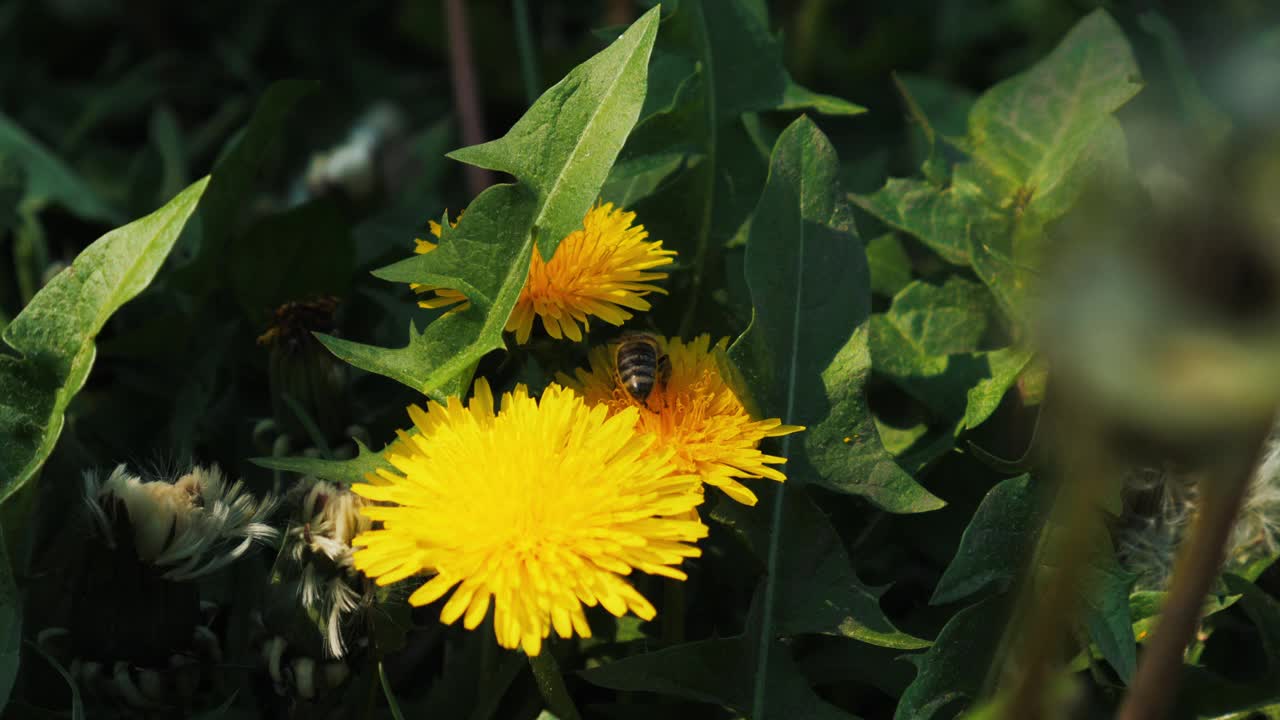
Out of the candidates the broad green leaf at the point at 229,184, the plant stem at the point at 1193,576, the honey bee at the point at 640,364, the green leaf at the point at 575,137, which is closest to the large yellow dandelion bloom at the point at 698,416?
the honey bee at the point at 640,364

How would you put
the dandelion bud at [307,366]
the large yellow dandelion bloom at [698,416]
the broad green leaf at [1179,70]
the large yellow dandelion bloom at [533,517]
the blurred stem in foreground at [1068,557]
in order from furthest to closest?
1. the broad green leaf at [1179,70]
2. the dandelion bud at [307,366]
3. the large yellow dandelion bloom at [698,416]
4. the large yellow dandelion bloom at [533,517]
5. the blurred stem in foreground at [1068,557]

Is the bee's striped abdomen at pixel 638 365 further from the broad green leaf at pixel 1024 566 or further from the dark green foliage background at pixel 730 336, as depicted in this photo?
the broad green leaf at pixel 1024 566

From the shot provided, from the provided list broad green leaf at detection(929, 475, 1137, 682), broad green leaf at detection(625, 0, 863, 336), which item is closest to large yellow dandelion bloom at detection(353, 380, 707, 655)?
broad green leaf at detection(929, 475, 1137, 682)

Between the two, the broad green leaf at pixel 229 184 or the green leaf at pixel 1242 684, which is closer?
the green leaf at pixel 1242 684

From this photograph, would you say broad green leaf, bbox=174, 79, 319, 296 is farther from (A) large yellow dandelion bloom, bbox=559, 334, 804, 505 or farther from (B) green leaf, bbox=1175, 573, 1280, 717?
(B) green leaf, bbox=1175, 573, 1280, 717

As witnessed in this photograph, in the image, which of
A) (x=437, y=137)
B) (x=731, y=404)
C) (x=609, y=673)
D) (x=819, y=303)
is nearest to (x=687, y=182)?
(x=819, y=303)

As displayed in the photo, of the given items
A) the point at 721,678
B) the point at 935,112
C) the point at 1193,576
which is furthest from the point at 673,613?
the point at 935,112

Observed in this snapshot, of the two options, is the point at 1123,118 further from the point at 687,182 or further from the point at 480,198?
the point at 480,198

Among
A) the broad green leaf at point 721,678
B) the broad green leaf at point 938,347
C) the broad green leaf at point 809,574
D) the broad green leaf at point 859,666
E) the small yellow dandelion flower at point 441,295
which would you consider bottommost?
the broad green leaf at point 859,666
